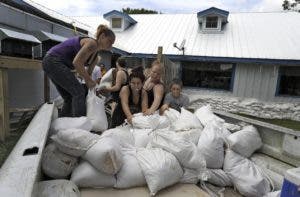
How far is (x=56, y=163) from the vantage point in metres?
1.94

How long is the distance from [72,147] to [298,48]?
11913 millimetres

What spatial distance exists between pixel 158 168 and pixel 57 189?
29.4 inches

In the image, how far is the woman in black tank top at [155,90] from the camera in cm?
359

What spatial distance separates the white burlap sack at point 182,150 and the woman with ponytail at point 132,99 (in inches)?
39.1

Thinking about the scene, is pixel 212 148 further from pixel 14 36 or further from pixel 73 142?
pixel 14 36

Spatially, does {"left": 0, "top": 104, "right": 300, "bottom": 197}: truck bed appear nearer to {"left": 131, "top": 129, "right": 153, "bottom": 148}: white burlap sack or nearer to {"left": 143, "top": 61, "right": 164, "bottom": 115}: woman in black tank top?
{"left": 131, "top": 129, "right": 153, "bottom": 148}: white burlap sack

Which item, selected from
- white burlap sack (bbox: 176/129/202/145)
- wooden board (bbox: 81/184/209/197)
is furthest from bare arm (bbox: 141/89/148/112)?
wooden board (bbox: 81/184/209/197)

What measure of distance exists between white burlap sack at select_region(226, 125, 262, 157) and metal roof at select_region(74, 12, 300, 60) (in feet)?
30.0

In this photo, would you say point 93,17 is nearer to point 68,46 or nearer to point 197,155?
point 68,46

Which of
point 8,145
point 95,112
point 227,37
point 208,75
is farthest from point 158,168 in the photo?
point 227,37

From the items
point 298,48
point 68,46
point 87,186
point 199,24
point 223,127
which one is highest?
point 199,24

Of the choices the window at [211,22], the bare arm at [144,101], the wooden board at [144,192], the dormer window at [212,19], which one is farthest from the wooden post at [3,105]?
the window at [211,22]

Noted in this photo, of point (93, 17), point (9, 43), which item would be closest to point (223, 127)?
point (9, 43)

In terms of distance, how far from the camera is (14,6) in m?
5.21
